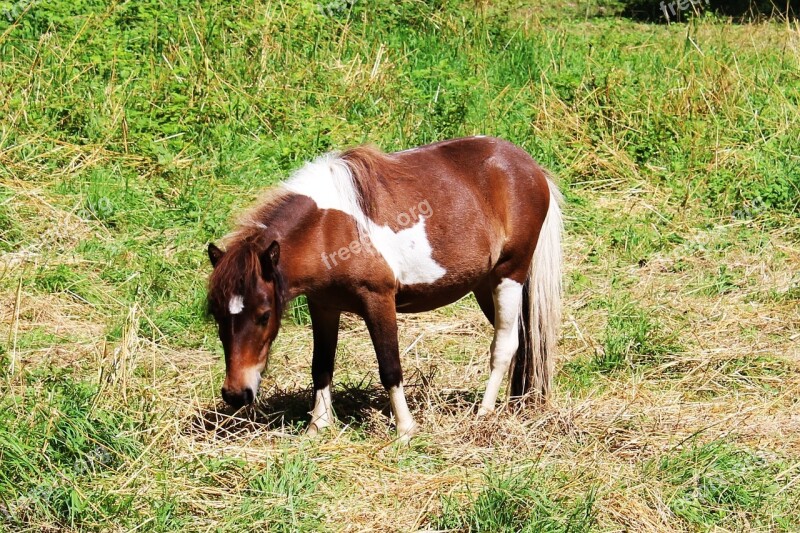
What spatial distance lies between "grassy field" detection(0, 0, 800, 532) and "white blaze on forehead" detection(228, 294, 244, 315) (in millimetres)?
598

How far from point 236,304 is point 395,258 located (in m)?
0.85

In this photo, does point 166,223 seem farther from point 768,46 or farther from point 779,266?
point 768,46

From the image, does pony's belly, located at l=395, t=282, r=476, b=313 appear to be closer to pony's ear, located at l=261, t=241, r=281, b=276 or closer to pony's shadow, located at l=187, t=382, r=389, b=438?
pony's shadow, located at l=187, t=382, r=389, b=438

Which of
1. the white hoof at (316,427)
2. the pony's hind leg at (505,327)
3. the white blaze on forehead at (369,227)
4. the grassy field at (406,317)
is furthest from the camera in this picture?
the pony's hind leg at (505,327)

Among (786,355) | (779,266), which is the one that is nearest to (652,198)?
(779,266)

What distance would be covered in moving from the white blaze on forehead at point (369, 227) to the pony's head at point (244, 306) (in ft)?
1.50

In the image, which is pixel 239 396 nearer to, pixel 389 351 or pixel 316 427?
pixel 316 427

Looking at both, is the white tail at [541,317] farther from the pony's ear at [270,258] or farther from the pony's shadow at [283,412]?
the pony's ear at [270,258]

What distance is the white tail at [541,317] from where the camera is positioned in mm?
5051

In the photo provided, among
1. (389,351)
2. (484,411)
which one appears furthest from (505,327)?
(389,351)

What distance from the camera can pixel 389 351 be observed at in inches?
179

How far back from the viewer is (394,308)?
4.53 m

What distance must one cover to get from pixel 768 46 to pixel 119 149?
6.73 m

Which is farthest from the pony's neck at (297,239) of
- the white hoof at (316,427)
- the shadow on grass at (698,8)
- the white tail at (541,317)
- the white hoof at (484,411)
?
the shadow on grass at (698,8)
